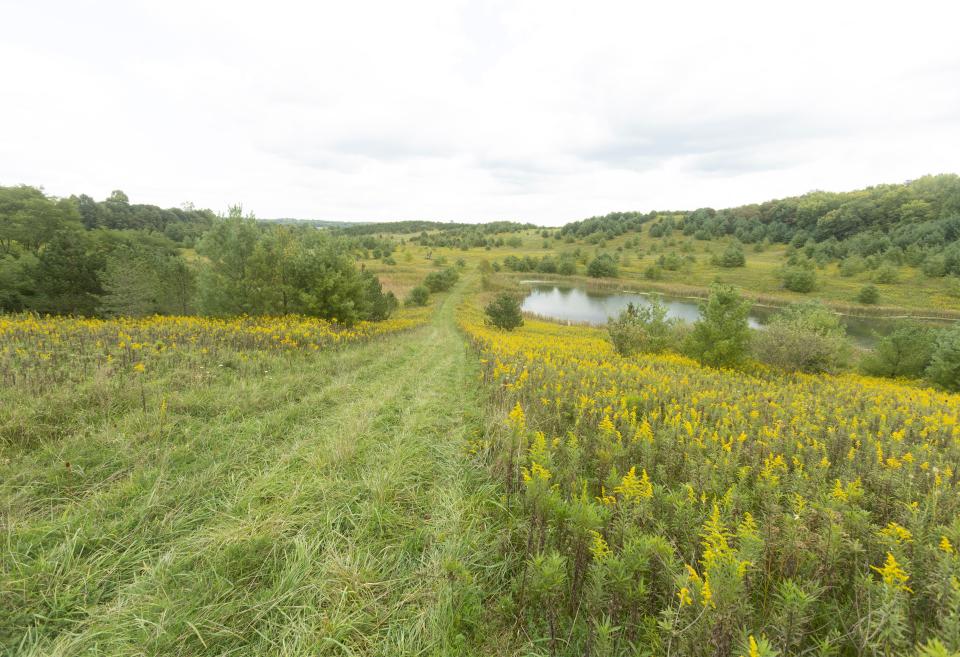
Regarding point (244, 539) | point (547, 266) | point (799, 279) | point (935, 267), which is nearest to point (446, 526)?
point (244, 539)

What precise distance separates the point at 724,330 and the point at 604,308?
132 ft

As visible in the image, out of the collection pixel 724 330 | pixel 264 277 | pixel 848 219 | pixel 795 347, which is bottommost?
pixel 795 347

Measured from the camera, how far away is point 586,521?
2.97 m

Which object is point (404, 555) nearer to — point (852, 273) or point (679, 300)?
point (679, 300)

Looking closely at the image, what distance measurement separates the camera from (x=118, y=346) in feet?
27.9

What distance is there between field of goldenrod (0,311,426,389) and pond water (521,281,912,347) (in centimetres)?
3549

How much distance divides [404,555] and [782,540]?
3.27 meters

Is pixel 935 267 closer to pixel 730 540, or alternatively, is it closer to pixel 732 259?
pixel 732 259

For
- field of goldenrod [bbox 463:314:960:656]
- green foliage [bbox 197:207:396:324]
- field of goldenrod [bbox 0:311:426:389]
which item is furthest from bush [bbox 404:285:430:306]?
field of goldenrod [bbox 463:314:960:656]

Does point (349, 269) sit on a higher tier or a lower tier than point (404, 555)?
higher

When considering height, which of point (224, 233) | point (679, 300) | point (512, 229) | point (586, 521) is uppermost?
point (512, 229)

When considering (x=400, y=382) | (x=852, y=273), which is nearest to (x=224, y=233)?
(x=400, y=382)

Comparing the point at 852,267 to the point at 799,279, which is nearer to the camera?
the point at 799,279

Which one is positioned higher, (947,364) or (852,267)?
(852,267)
